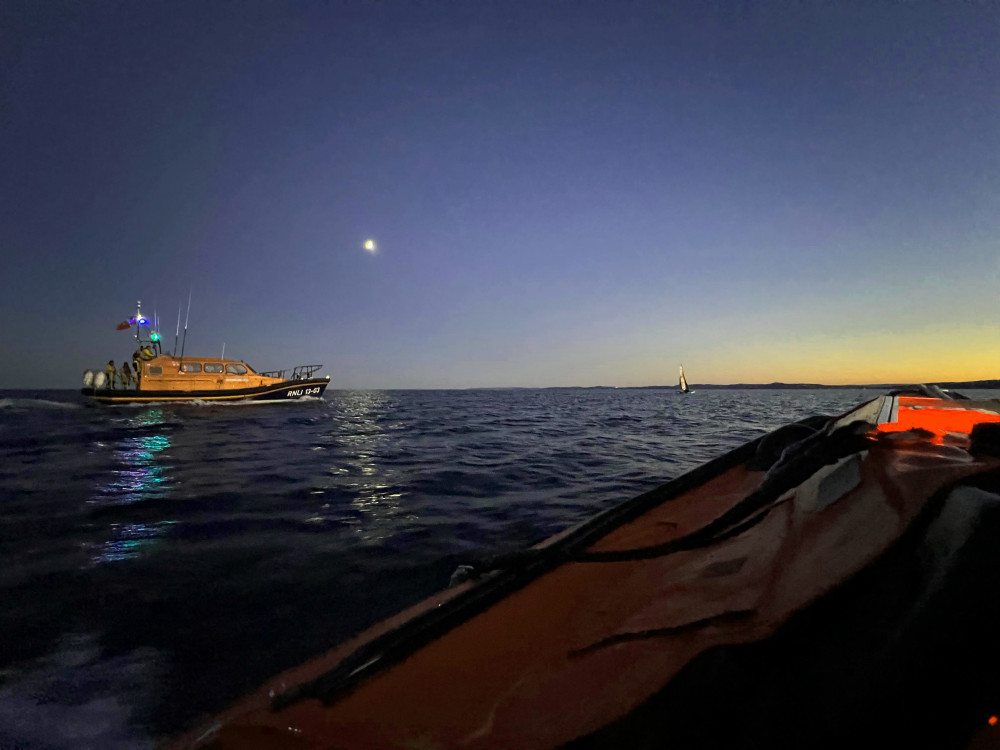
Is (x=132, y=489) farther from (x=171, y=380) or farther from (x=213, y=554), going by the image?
(x=171, y=380)

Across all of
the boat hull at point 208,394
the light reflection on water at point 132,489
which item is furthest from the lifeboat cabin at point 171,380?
the light reflection on water at point 132,489

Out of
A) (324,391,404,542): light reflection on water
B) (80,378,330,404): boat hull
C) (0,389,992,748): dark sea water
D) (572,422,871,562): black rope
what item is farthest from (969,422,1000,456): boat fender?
(80,378,330,404): boat hull

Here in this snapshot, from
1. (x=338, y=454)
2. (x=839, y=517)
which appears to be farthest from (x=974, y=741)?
(x=338, y=454)

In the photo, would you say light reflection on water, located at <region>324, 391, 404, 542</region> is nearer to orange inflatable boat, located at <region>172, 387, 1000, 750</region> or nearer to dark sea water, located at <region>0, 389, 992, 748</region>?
dark sea water, located at <region>0, 389, 992, 748</region>

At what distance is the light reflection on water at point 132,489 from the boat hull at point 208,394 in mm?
15834

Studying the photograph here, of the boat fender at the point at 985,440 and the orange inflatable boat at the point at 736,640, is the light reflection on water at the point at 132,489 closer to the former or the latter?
the orange inflatable boat at the point at 736,640

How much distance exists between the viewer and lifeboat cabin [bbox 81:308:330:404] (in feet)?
82.7

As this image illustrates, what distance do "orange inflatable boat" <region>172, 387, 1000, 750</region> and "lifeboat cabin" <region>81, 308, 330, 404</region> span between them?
99.8 feet

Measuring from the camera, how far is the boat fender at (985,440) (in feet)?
4.22

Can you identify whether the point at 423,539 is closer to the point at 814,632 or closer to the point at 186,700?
the point at 186,700

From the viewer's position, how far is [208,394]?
87.0 feet

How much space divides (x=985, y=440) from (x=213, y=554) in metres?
5.13

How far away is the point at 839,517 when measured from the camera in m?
1.34

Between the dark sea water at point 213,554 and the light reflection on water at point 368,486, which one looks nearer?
the dark sea water at point 213,554
